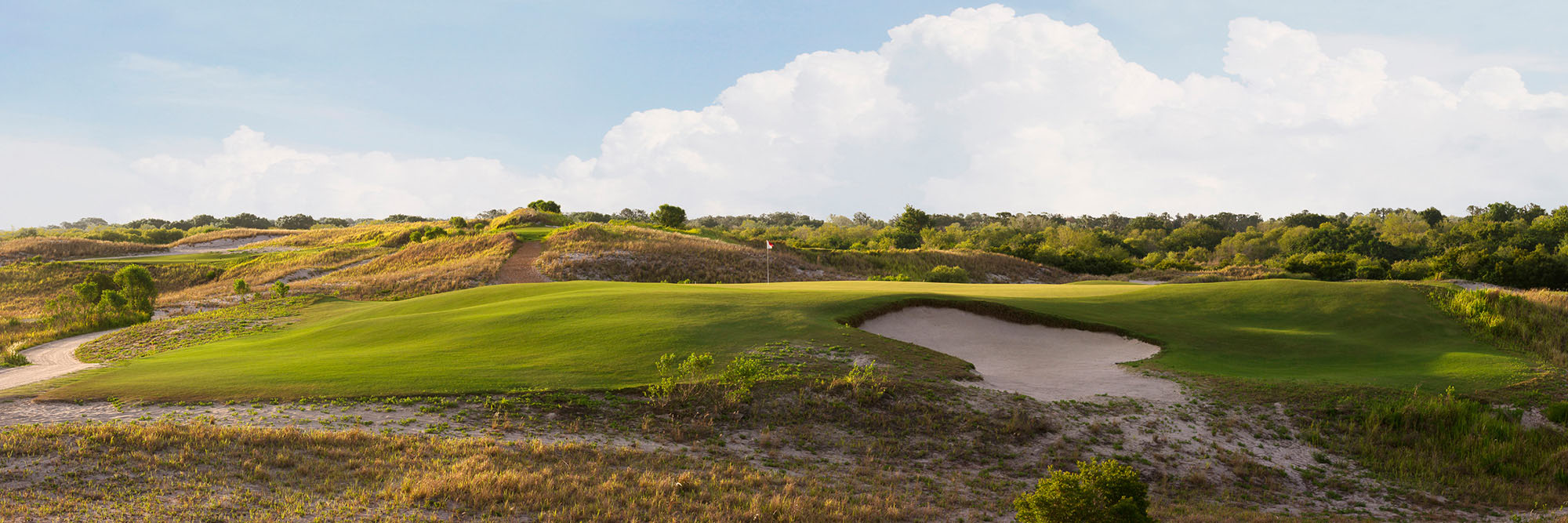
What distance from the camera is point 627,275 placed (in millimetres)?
47938

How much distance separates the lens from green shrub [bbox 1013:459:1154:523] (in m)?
6.86

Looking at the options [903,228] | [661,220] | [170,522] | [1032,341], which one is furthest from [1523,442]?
[903,228]

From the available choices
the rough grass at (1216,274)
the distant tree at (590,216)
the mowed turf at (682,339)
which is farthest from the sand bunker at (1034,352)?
the distant tree at (590,216)

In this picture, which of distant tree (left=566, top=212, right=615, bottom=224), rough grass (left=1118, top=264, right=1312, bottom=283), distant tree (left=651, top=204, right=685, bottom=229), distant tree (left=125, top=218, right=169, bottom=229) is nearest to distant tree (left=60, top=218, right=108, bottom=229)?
distant tree (left=125, top=218, right=169, bottom=229)

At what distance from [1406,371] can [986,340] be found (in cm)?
902

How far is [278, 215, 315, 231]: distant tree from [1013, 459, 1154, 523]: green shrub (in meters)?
155

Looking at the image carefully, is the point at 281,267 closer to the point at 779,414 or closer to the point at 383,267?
the point at 383,267

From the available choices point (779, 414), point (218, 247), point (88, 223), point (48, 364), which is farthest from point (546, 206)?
point (88, 223)

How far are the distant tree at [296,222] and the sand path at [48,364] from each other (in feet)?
414

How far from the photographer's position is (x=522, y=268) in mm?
47438

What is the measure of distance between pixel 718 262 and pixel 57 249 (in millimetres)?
53433

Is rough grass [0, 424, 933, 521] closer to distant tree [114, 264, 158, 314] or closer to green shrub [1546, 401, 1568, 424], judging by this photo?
green shrub [1546, 401, 1568, 424]

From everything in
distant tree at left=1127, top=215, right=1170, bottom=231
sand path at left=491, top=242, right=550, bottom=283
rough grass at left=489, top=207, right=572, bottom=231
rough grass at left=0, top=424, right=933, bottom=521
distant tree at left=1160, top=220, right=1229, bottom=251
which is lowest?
rough grass at left=0, top=424, right=933, bottom=521

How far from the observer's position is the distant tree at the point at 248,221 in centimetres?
12250
